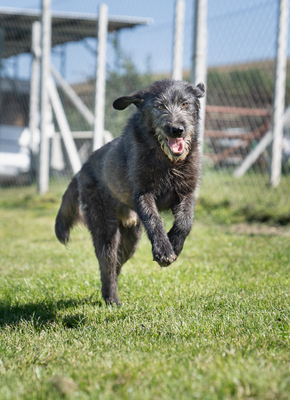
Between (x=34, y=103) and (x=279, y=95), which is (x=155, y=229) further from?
(x=34, y=103)

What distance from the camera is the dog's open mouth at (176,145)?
2.99 meters

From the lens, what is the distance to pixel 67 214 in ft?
12.8

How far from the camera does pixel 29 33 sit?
483 inches

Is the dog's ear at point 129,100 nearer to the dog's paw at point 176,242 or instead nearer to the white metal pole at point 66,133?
the dog's paw at point 176,242

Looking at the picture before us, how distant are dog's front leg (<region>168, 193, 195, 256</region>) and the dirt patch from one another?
3.04 meters

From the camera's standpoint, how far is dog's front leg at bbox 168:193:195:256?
2943 millimetres

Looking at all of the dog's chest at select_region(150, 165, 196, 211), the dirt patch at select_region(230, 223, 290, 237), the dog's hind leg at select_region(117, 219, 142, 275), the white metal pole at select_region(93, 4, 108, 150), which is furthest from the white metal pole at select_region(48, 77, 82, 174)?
the dog's chest at select_region(150, 165, 196, 211)

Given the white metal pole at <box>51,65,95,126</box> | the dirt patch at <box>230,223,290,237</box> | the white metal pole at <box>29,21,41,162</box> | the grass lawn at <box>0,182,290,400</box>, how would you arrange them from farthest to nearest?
the white metal pole at <box>29,21,41,162</box> < the white metal pole at <box>51,65,95,126</box> < the dirt patch at <box>230,223,290,237</box> < the grass lawn at <box>0,182,290,400</box>

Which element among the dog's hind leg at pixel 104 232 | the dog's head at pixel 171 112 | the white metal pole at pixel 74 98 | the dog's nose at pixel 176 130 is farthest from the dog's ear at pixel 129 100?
the white metal pole at pixel 74 98

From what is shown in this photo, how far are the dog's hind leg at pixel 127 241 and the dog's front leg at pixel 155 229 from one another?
74 centimetres

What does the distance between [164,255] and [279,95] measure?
5.03 meters

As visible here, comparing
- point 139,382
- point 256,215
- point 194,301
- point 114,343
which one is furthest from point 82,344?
point 256,215

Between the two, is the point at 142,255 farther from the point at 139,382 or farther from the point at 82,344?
the point at 139,382

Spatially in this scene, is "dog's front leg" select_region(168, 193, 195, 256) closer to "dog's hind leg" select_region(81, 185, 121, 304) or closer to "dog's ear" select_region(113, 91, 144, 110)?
"dog's hind leg" select_region(81, 185, 121, 304)
